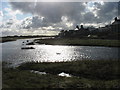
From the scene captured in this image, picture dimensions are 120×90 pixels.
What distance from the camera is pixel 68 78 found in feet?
112

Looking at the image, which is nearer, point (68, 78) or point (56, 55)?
point (68, 78)

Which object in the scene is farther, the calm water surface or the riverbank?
the calm water surface

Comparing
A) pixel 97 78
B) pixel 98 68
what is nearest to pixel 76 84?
pixel 97 78

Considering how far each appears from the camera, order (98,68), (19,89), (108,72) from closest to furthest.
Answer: (19,89) < (108,72) < (98,68)

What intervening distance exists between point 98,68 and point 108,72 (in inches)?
137

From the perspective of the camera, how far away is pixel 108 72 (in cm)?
3888

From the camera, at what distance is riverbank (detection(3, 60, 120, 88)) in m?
29.0

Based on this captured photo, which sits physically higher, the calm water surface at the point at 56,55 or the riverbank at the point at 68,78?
the riverbank at the point at 68,78

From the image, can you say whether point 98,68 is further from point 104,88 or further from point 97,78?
point 104,88

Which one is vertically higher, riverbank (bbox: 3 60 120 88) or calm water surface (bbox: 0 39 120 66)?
riverbank (bbox: 3 60 120 88)

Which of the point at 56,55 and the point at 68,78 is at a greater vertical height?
the point at 68,78

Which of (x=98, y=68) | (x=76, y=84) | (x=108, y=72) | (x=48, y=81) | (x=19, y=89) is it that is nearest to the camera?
(x=19, y=89)

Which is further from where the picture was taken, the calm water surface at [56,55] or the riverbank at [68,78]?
the calm water surface at [56,55]

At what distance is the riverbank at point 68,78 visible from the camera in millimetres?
29031
